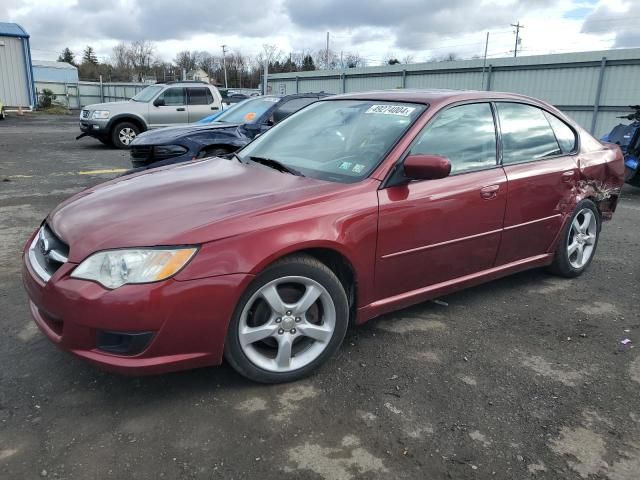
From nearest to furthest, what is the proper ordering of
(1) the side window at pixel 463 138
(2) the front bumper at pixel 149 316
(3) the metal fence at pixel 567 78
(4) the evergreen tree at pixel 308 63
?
(2) the front bumper at pixel 149 316 → (1) the side window at pixel 463 138 → (3) the metal fence at pixel 567 78 → (4) the evergreen tree at pixel 308 63

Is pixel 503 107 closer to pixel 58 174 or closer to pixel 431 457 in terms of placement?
pixel 431 457

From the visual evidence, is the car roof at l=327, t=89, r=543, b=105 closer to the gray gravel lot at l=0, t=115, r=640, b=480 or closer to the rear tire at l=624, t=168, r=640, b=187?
the gray gravel lot at l=0, t=115, r=640, b=480

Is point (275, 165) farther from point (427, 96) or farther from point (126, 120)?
point (126, 120)

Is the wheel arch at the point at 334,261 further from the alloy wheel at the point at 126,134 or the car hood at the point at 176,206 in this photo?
the alloy wheel at the point at 126,134

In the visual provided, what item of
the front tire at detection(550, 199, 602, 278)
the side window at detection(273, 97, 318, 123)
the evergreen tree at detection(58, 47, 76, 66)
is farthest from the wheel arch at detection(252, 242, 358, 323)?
the evergreen tree at detection(58, 47, 76, 66)

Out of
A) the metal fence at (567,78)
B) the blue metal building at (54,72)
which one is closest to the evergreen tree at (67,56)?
the blue metal building at (54,72)

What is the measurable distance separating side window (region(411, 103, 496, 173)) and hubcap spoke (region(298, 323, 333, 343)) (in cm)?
121

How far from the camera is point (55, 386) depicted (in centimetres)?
279

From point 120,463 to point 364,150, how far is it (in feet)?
7.05

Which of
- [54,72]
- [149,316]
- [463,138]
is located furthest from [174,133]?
[54,72]

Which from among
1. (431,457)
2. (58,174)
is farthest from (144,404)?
(58,174)

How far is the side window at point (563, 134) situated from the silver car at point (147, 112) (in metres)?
11.4

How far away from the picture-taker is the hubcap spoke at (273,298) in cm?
266

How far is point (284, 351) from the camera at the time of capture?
2.79 meters
